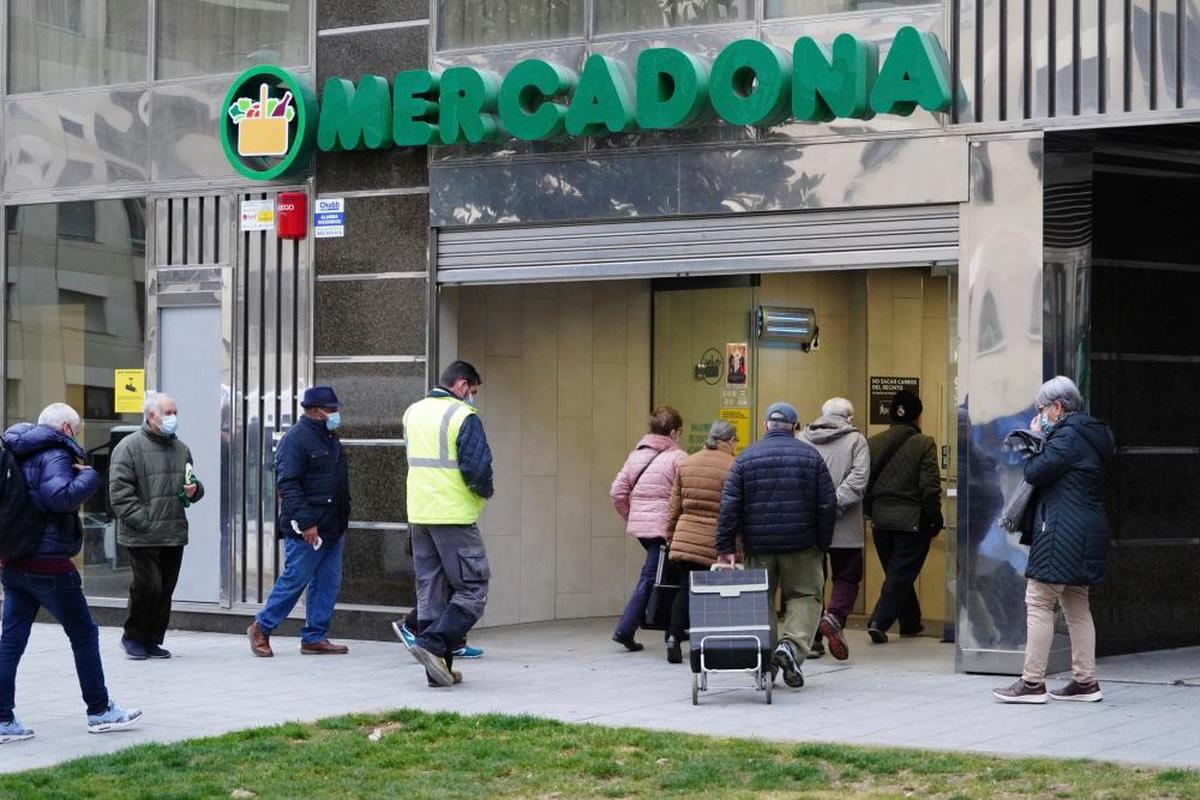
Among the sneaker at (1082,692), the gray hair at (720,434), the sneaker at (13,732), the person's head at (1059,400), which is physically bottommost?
the sneaker at (13,732)

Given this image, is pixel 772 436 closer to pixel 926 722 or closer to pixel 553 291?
pixel 926 722

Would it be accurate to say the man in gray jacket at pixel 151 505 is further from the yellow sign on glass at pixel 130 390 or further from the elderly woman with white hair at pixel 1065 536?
the elderly woman with white hair at pixel 1065 536

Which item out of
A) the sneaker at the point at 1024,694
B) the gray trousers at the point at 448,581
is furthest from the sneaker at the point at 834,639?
the gray trousers at the point at 448,581

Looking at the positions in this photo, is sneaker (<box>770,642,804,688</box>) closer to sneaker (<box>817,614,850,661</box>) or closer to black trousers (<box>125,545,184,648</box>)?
sneaker (<box>817,614,850,661</box>)

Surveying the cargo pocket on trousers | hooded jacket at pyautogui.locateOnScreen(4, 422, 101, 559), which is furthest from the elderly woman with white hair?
hooded jacket at pyautogui.locateOnScreen(4, 422, 101, 559)

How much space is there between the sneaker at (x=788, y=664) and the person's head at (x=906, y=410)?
2999 millimetres

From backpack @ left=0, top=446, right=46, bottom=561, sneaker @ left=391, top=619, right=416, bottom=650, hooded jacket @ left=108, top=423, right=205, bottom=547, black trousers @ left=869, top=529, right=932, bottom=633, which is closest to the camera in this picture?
backpack @ left=0, top=446, right=46, bottom=561

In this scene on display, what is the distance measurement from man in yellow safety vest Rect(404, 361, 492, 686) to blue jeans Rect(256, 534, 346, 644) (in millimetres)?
1720

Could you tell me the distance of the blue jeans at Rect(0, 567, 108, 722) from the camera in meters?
9.54

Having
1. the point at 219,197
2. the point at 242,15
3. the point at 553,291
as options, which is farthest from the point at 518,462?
the point at 242,15

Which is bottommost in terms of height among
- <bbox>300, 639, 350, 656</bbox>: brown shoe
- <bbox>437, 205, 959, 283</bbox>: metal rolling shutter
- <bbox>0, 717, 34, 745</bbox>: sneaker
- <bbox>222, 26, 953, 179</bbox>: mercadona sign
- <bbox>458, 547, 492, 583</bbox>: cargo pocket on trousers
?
<bbox>300, 639, 350, 656</bbox>: brown shoe

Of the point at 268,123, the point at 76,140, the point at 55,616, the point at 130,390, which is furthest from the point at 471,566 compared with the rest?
the point at 76,140

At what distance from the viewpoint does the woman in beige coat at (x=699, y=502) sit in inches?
483

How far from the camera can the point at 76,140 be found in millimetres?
15688
